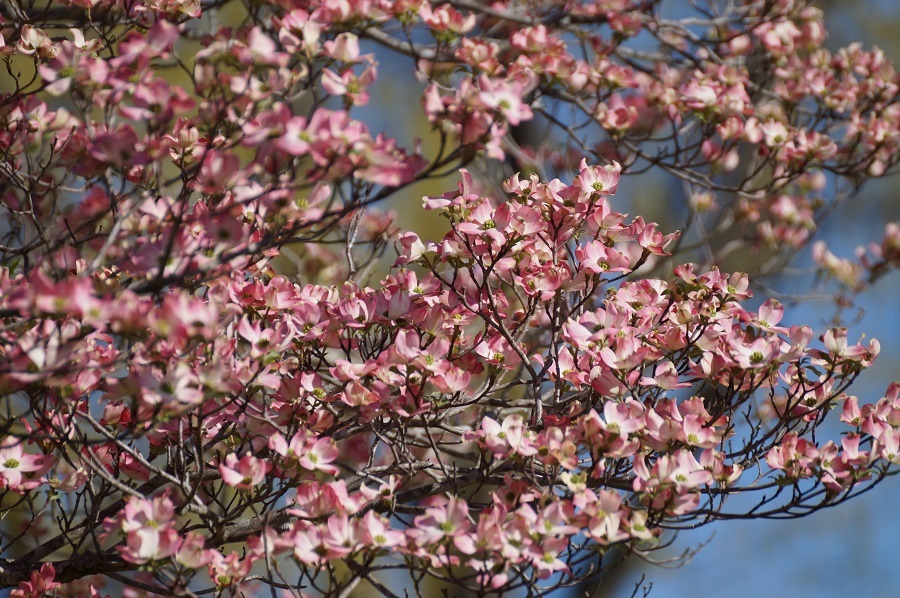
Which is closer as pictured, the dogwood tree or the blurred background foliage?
the dogwood tree

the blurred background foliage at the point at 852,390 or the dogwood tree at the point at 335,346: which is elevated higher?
the blurred background foliage at the point at 852,390

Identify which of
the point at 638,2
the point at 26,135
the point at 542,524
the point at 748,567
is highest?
the point at 638,2

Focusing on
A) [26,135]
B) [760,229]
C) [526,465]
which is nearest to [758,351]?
[526,465]

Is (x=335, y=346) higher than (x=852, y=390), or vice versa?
(x=852, y=390)

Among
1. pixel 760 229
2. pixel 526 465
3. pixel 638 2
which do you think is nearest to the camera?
pixel 526 465

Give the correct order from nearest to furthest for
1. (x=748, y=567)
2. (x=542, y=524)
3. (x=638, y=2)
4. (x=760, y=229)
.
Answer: (x=542, y=524)
(x=638, y=2)
(x=760, y=229)
(x=748, y=567)

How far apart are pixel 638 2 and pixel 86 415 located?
10.8 ft

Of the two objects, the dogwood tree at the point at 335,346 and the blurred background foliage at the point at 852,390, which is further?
the blurred background foliage at the point at 852,390

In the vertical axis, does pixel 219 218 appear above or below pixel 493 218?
below

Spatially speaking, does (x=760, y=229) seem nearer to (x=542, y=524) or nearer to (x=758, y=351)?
(x=758, y=351)

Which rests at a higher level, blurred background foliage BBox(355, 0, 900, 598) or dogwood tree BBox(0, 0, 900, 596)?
blurred background foliage BBox(355, 0, 900, 598)

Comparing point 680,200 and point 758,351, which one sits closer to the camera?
point 758,351

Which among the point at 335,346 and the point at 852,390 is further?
the point at 852,390

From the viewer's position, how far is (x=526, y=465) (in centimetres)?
196
